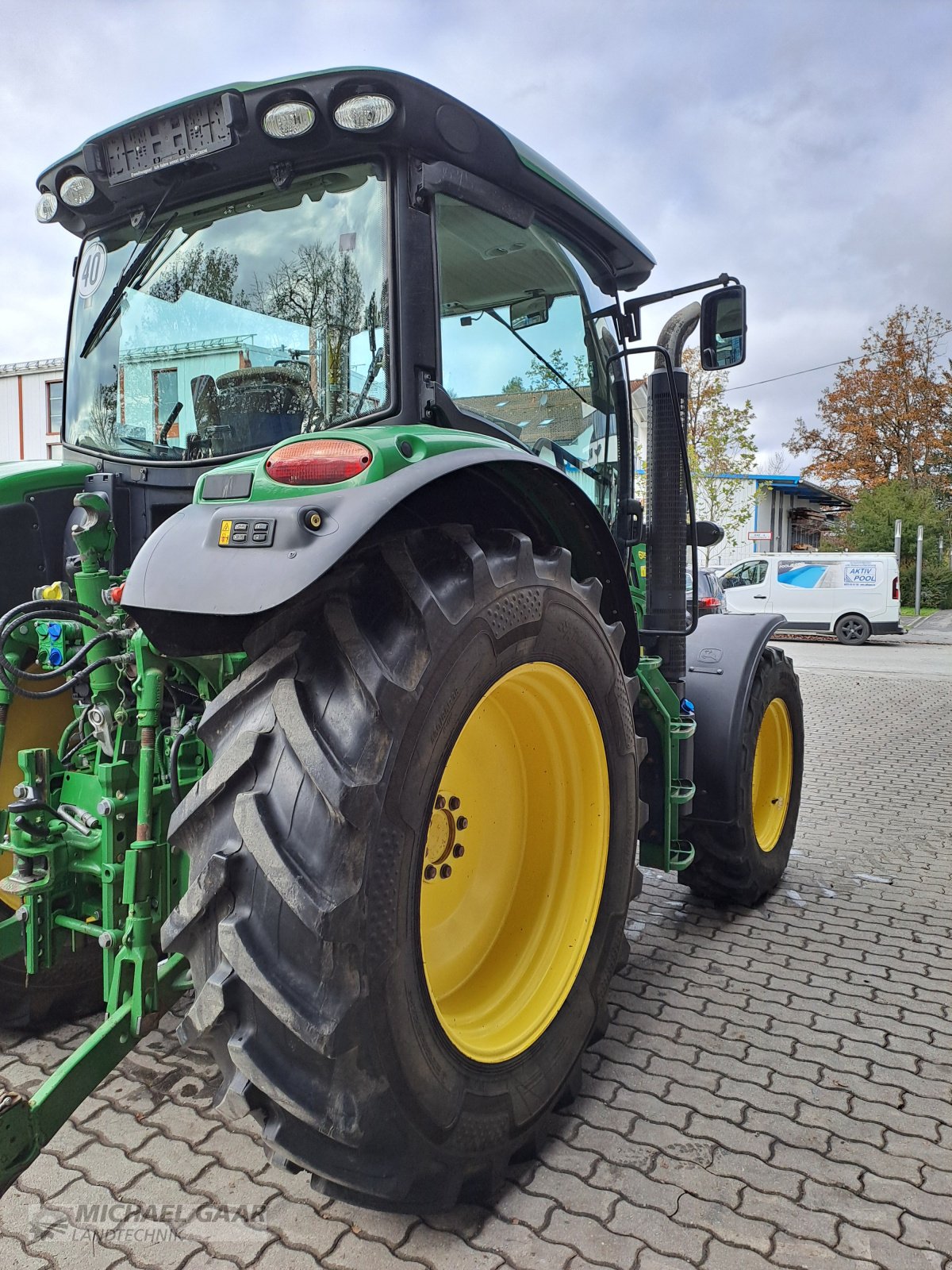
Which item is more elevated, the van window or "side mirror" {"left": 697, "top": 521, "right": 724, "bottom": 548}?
"side mirror" {"left": 697, "top": 521, "right": 724, "bottom": 548}

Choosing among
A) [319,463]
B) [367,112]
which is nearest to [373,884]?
[319,463]

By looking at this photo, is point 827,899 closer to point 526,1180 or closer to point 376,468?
point 526,1180

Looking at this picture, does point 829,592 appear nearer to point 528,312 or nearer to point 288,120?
point 528,312

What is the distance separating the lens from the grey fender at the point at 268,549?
1.65 metres

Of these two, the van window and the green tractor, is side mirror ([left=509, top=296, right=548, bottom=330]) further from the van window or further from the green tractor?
the van window

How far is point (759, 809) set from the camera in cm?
416

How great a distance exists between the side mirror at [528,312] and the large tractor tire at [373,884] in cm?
98

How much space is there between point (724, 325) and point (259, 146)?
1.69m

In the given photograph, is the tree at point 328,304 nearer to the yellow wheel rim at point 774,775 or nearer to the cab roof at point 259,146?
the cab roof at point 259,146

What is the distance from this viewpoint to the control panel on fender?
5.57ft

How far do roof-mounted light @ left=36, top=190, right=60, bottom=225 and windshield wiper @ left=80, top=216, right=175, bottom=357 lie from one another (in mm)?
282

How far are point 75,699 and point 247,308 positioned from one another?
3.92 feet

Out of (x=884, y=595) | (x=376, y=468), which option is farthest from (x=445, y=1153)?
(x=884, y=595)

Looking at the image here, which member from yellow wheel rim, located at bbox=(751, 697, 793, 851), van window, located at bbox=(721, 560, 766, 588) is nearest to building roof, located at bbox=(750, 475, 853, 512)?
van window, located at bbox=(721, 560, 766, 588)
